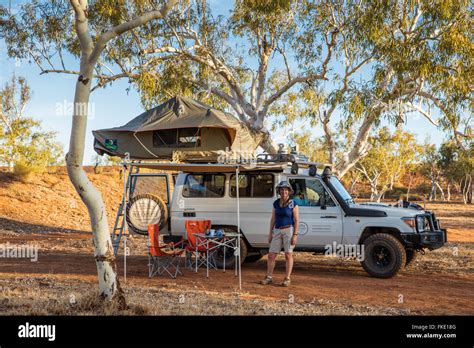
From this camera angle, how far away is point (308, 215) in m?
11.0

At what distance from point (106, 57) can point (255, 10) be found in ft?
17.0

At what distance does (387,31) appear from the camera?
16.5 meters

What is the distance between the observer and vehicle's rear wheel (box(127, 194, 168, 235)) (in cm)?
1158

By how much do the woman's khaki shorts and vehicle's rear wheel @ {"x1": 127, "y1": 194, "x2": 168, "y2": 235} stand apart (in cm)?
283

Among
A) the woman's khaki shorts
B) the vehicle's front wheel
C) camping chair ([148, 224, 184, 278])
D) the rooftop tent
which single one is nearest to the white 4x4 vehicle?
the vehicle's front wheel

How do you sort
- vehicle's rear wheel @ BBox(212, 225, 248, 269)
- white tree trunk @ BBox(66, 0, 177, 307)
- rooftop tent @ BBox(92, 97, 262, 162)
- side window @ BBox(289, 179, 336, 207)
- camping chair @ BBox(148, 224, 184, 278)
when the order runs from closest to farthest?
white tree trunk @ BBox(66, 0, 177, 307) < camping chair @ BBox(148, 224, 184, 278) < side window @ BBox(289, 179, 336, 207) < rooftop tent @ BBox(92, 97, 262, 162) < vehicle's rear wheel @ BBox(212, 225, 248, 269)

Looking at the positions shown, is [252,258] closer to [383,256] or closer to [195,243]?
[195,243]

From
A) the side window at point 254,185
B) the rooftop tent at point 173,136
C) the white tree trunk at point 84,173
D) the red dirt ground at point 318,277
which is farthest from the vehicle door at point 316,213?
the white tree trunk at point 84,173

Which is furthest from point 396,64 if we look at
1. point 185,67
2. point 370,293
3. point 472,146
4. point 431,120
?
point 370,293

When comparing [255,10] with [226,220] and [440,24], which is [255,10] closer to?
[440,24]

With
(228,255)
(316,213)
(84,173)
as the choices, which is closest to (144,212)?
(228,255)

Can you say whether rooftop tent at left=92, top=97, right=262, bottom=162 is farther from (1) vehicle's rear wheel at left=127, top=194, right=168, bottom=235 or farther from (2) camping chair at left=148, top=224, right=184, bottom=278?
(2) camping chair at left=148, top=224, right=184, bottom=278

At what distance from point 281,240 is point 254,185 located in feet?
6.52

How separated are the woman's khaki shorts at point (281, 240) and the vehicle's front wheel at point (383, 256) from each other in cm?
187
